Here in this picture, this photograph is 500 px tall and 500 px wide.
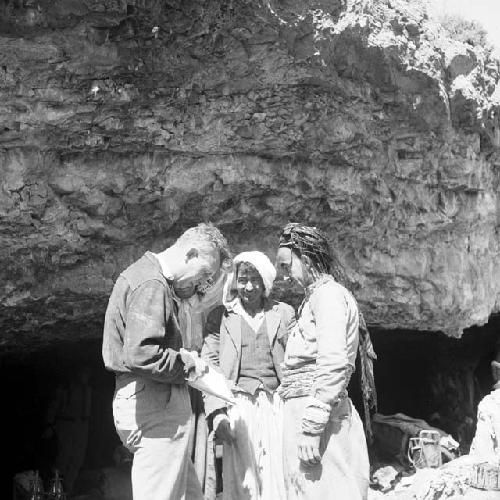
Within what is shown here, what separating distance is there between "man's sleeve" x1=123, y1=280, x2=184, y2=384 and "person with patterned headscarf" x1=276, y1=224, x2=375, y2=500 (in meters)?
0.60

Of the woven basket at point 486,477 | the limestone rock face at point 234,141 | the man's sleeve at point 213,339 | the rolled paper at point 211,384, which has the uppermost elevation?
the limestone rock face at point 234,141

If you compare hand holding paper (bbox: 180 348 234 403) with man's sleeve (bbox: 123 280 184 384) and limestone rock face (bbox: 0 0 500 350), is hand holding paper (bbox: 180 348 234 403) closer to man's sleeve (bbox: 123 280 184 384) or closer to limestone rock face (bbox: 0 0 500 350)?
man's sleeve (bbox: 123 280 184 384)

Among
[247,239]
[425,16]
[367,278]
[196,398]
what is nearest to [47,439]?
[247,239]

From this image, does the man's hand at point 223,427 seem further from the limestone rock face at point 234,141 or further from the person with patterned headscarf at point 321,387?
the limestone rock face at point 234,141

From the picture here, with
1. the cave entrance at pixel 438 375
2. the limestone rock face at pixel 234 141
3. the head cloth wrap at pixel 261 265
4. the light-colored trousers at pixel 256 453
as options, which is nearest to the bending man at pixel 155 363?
the light-colored trousers at pixel 256 453

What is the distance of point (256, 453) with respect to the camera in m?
3.99

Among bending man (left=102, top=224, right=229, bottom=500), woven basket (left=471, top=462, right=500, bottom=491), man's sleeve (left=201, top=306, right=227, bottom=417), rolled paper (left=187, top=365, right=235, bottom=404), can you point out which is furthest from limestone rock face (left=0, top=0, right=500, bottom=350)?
rolled paper (left=187, top=365, right=235, bottom=404)

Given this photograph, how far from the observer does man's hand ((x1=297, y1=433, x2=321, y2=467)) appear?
3072 mm

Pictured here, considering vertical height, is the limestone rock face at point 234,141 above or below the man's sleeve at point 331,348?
above

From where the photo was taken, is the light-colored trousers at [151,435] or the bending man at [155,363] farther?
the light-colored trousers at [151,435]

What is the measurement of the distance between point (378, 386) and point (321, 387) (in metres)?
7.19

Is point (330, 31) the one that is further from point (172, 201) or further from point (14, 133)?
point (14, 133)

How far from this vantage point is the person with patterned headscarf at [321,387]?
3090mm

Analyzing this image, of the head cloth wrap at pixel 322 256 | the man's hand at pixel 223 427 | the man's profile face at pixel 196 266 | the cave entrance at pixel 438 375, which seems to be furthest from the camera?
the cave entrance at pixel 438 375
